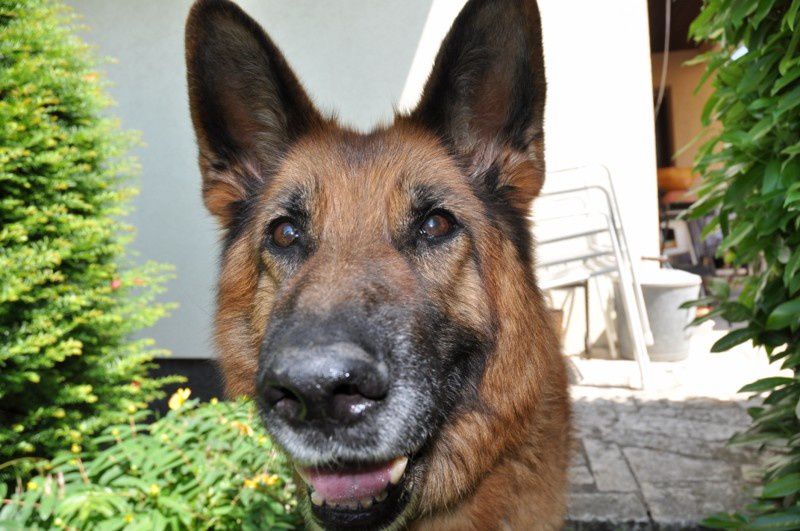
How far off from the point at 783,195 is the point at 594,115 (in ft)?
15.9

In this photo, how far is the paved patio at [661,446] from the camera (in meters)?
3.30

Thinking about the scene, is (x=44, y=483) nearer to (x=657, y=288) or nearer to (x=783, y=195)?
(x=783, y=195)

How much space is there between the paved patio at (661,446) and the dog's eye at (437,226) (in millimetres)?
1470

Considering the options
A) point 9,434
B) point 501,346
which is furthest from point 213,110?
point 9,434

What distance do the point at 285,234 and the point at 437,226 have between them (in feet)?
1.91

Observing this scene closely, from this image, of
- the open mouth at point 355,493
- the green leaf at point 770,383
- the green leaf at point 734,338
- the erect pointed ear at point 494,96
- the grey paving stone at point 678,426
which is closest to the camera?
the open mouth at point 355,493

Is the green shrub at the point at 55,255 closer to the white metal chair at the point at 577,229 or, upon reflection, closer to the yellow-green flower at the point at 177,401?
the yellow-green flower at the point at 177,401

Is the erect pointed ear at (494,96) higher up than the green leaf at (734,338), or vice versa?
the erect pointed ear at (494,96)

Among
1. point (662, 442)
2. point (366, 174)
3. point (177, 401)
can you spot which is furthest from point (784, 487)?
point (177, 401)

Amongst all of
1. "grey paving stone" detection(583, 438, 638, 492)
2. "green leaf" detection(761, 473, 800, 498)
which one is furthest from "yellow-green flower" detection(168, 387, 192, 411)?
"green leaf" detection(761, 473, 800, 498)

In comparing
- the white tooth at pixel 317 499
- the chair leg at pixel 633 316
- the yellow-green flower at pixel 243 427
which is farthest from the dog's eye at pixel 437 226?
the chair leg at pixel 633 316

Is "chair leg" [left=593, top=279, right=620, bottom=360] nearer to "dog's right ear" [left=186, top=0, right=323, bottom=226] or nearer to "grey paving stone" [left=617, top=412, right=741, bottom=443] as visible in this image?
"grey paving stone" [left=617, top=412, right=741, bottom=443]

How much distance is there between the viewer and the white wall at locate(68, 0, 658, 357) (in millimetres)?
6148

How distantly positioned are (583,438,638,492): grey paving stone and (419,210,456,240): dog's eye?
89.1 inches
